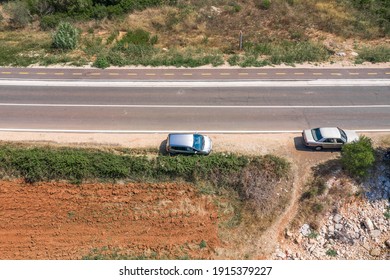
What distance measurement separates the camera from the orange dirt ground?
24.3 m

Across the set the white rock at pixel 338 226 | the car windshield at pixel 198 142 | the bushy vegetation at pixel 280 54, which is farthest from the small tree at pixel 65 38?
the white rock at pixel 338 226

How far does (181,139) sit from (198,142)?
139cm

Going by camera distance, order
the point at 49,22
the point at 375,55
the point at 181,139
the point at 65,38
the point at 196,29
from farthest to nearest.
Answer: the point at 49,22, the point at 196,29, the point at 65,38, the point at 375,55, the point at 181,139

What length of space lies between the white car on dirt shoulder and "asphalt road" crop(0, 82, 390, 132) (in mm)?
2053

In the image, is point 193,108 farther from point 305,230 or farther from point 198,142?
point 305,230

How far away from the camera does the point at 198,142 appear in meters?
27.7

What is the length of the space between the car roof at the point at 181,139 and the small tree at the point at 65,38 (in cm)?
2178

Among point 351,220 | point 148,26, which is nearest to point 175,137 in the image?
point 351,220

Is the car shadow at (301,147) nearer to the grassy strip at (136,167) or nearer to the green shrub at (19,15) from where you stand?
the grassy strip at (136,167)

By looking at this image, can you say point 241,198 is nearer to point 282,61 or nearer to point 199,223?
point 199,223

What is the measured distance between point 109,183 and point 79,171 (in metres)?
2.55

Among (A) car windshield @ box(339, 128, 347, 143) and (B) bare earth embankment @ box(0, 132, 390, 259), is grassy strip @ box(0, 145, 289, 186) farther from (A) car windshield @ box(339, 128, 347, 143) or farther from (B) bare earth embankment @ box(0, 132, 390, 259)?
(A) car windshield @ box(339, 128, 347, 143)

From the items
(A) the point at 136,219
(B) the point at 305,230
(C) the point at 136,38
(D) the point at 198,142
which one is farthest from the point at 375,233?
(C) the point at 136,38

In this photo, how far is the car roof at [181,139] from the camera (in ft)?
89.6
